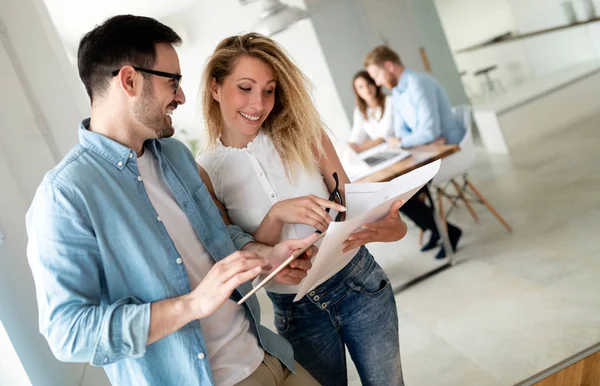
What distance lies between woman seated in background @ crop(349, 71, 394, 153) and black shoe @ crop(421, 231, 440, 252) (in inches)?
27.5

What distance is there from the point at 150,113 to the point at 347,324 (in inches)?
30.4

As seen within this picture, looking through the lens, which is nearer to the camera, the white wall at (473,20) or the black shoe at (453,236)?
the black shoe at (453,236)

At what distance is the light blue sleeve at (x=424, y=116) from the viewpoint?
370 centimetres

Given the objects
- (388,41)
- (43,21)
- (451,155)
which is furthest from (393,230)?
(388,41)

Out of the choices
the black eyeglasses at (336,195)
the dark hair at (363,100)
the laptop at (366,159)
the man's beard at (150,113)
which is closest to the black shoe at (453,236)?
the laptop at (366,159)

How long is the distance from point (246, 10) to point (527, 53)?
5.17 ft

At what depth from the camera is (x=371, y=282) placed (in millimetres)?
1654

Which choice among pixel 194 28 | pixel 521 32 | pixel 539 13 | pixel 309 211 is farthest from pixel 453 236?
pixel 309 211

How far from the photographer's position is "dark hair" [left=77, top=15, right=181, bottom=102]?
1264 mm

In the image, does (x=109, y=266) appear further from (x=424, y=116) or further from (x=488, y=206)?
(x=424, y=116)

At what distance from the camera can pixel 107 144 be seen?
124 cm

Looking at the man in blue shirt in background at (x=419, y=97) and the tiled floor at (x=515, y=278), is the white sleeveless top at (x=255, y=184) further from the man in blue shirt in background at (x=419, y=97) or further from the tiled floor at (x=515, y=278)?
the man in blue shirt in background at (x=419, y=97)

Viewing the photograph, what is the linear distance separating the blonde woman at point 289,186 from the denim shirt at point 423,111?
2090 mm

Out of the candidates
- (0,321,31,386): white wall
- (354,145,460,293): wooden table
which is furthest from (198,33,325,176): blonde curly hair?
(354,145,460,293): wooden table
